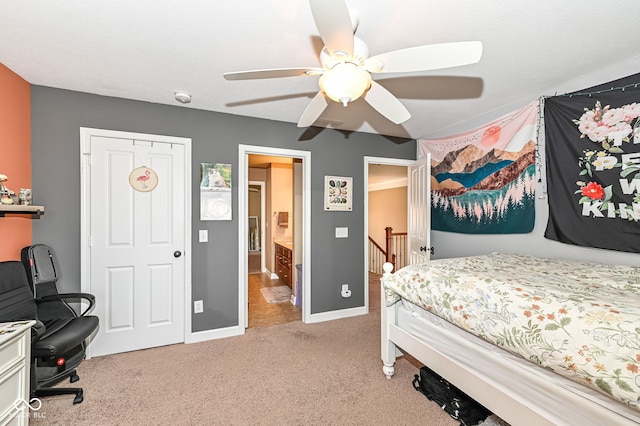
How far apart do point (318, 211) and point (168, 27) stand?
2258 mm

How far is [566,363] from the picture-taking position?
3.63ft

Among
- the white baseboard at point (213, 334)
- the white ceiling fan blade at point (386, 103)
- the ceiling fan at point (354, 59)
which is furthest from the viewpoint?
the white baseboard at point (213, 334)

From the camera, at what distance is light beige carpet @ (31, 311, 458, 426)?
1794 millimetres

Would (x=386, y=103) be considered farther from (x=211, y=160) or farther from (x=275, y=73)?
(x=211, y=160)

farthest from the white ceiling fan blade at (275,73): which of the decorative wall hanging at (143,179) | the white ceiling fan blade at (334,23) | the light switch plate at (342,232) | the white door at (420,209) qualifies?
the light switch plate at (342,232)

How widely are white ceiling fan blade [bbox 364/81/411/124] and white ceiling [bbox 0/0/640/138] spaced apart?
0.37m

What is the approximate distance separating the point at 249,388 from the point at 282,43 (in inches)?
94.5

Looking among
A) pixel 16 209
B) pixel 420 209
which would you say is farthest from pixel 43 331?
pixel 420 209

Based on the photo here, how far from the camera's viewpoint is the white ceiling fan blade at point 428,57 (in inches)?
47.0

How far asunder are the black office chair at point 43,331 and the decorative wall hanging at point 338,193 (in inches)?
95.8

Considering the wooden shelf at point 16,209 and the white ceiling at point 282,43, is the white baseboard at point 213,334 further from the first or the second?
the white ceiling at point 282,43

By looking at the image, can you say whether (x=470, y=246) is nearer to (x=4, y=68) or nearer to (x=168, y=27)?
(x=168, y=27)

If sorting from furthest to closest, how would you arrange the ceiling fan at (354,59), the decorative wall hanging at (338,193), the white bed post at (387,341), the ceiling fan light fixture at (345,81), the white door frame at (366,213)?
the white door frame at (366,213) → the decorative wall hanging at (338,193) → the white bed post at (387,341) → the ceiling fan light fixture at (345,81) → the ceiling fan at (354,59)

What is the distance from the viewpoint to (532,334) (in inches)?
48.1
